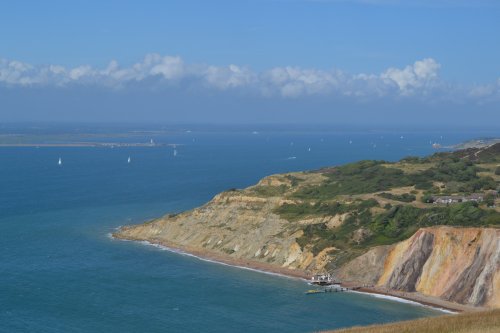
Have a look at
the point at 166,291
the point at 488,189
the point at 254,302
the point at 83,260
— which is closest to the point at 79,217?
the point at 83,260

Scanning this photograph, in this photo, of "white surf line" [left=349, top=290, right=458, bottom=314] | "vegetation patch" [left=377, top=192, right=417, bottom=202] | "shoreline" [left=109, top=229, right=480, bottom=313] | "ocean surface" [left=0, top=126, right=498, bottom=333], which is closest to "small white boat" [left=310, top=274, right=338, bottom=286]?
"shoreline" [left=109, top=229, right=480, bottom=313]

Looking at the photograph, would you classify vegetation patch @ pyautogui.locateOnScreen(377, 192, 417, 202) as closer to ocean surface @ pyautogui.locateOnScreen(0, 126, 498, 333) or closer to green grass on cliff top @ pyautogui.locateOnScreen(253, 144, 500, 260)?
green grass on cliff top @ pyautogui.locateOnScreen(253, 144, 500, 260)

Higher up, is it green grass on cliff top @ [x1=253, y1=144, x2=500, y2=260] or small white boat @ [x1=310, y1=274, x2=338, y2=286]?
green grass on cliff top @ [x1=253, y1=144, x2=500, y2=260]

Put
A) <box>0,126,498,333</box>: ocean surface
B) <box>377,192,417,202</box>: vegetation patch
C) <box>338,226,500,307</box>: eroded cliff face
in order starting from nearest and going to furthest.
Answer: <box>0,126,498,333</box>: ocean surface < <box>338,226,500,307</box>: eroded cliff face < <box>377,192,417,202</box>: vegetation patch

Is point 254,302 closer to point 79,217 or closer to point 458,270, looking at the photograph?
point 458,270

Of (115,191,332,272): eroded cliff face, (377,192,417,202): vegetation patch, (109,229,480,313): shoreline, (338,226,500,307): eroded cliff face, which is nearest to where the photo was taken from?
(109,229,480,313): shoreline

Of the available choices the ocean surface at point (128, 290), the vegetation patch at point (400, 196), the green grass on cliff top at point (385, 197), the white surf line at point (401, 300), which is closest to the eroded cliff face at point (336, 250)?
the green grass on cliff top at point (385, 197)
